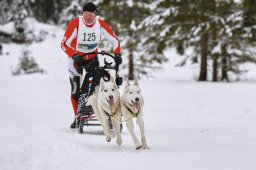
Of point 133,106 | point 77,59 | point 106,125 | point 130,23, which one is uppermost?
point 130,23

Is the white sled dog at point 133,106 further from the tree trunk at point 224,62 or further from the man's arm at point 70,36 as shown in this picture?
the tree trunk at point 224,62

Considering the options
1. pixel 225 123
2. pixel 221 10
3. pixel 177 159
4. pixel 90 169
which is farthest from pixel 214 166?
pixel 221 10

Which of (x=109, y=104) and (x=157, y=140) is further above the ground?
(x=109, y=104)

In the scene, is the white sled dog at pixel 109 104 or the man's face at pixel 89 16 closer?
the white sled dog at pixel 109 104

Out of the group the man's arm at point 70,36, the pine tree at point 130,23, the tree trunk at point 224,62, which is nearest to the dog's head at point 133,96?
the man's arm at point 70,36

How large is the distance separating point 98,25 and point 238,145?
3127mm

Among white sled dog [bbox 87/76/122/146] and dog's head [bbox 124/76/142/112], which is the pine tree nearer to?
white sled dog [bbox 87/76/122/146]

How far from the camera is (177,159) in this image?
5277mm

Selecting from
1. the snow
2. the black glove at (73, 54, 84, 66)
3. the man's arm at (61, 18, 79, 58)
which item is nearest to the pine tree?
the snow

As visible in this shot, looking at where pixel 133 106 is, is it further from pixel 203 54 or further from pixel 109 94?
pixel 203 54

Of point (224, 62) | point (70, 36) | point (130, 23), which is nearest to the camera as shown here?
point (70, 36)

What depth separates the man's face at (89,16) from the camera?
724cm

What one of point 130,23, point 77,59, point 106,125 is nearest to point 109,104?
point 106,125

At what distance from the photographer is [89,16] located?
7.27 meters
